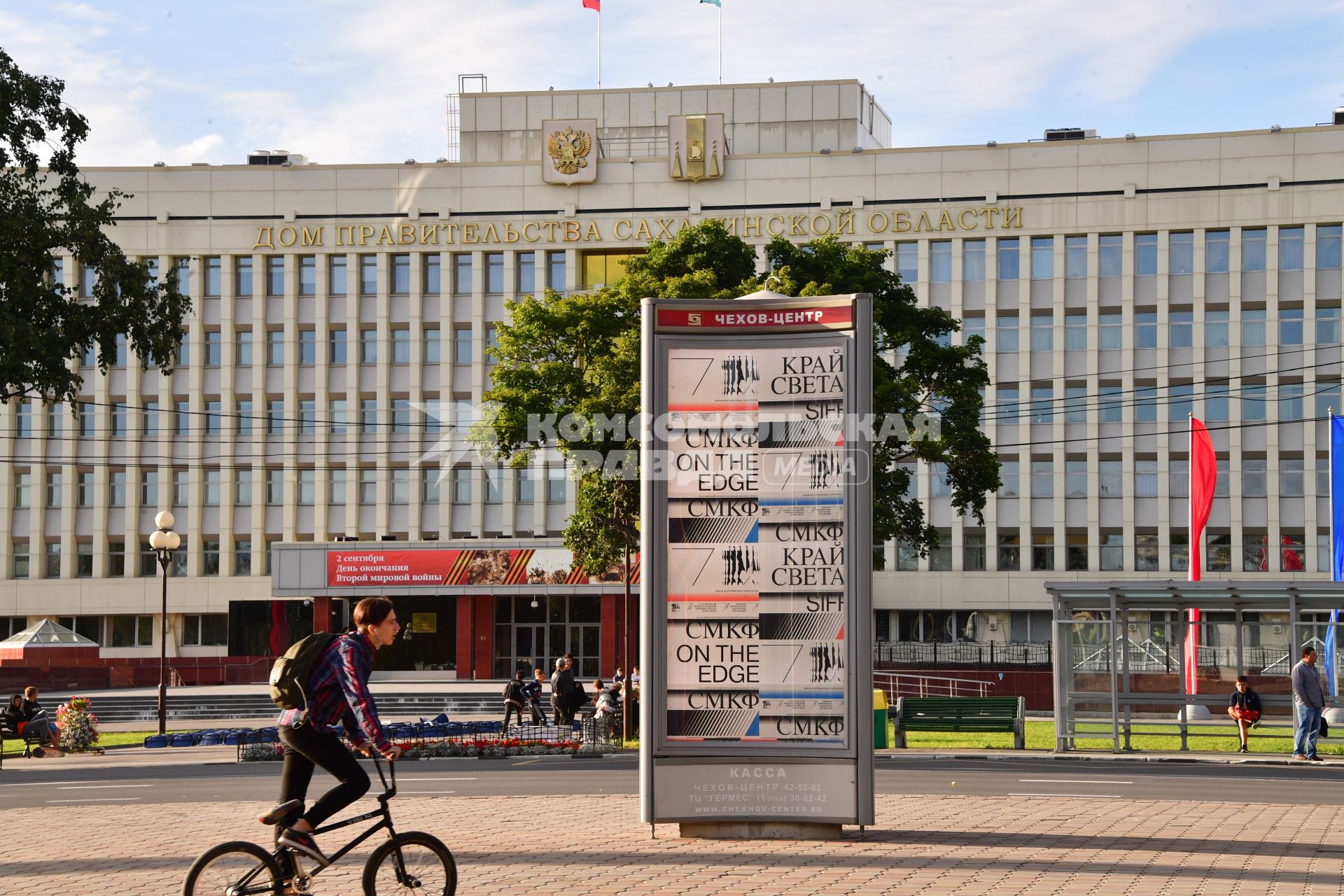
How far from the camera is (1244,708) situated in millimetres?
27328

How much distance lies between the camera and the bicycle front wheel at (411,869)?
9531 millimetres

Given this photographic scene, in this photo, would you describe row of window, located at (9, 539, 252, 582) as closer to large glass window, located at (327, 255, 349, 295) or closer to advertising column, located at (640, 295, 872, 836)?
large glass window, located at (327, 255, 349, 295)

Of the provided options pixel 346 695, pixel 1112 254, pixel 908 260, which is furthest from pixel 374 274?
pixel 346 695

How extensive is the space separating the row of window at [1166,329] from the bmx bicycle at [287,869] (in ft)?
176

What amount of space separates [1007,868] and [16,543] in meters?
64.2

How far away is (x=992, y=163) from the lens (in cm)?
6375

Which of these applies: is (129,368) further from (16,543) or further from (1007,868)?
(1007,868)

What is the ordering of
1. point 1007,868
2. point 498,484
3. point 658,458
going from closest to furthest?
point 1007,868 < point 658,458 < point 498,484

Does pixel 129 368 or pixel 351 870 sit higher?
pixel 129 368

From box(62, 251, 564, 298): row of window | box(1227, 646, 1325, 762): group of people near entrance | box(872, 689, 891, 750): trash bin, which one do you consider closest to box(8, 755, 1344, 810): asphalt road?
box(1227, 646, 1325, 762): group of people near entrance

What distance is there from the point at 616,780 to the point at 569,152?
1849 inches

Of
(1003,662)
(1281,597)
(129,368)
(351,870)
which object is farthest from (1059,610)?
(129,368)

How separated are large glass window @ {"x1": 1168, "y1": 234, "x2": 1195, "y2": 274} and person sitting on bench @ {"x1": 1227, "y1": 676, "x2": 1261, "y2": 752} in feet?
126

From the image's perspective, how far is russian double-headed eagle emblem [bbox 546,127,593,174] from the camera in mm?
65312
